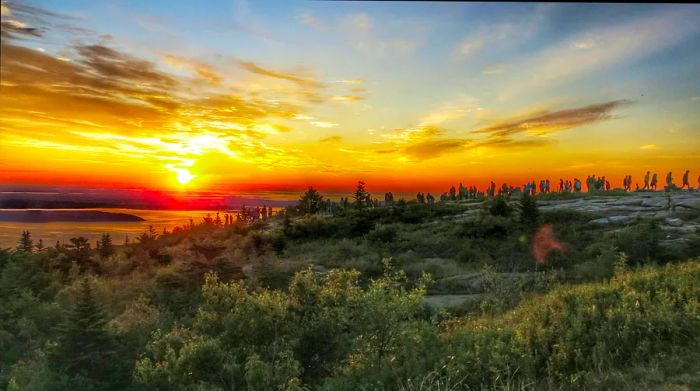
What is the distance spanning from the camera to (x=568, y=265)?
1794 centimetres

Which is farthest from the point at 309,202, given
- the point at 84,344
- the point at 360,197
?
the point at 84,344

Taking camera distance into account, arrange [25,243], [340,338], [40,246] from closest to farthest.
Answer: [340,338]
[25,243]
[40,246]

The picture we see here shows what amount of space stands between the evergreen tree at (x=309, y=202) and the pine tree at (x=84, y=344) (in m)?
28.3

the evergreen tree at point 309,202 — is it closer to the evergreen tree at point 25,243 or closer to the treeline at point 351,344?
the evergreen tree at point 25,243

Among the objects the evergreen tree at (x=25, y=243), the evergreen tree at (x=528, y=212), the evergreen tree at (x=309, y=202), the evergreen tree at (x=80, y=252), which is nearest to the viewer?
the evergreen tree at (x=25, y=243)

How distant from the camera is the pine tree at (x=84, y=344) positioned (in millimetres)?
7391

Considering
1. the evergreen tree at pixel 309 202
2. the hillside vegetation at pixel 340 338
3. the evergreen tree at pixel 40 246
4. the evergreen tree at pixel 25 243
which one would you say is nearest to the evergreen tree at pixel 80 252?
the evergreen tree at pixel 40 246

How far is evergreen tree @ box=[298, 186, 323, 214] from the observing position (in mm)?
36344

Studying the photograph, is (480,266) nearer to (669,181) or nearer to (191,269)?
(191,269)

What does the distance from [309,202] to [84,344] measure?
28956mm

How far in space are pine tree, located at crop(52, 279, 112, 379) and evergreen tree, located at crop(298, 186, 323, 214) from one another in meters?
28.3

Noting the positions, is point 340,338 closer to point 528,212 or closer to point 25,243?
point 25,243

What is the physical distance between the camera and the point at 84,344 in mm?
7566

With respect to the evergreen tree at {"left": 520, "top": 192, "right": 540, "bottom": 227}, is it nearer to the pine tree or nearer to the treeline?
the treeline
